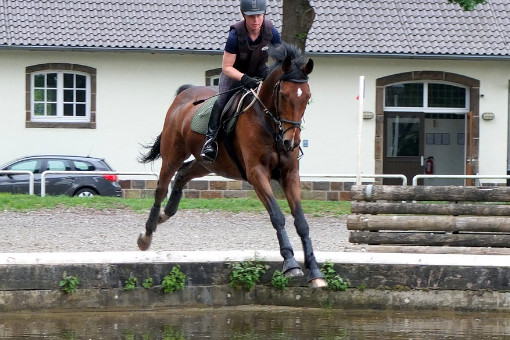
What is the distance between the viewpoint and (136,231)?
14.6 meters

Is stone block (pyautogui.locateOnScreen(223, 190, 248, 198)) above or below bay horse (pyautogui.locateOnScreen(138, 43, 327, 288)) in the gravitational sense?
below

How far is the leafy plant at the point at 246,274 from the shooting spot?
363 inches

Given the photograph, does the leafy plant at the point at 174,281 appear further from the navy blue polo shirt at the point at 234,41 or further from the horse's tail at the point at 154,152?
the horse's tail at the point at 154,152

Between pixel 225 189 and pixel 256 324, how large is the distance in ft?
60.3

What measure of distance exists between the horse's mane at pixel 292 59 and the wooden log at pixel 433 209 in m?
2.51

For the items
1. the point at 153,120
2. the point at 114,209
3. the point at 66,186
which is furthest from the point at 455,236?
the point at 153,120

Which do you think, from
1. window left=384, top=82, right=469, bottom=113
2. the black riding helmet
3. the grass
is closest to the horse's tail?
the black riding helmet

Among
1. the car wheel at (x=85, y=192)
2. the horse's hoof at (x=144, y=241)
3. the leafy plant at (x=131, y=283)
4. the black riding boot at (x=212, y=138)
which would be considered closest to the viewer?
the leafy plant at (x=131, y=283)

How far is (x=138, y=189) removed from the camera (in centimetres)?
2641

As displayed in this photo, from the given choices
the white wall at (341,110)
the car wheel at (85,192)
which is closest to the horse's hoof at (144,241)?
the car wheel at (85,192)

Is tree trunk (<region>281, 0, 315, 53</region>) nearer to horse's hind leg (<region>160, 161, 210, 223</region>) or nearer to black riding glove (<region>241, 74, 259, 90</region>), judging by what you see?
horse's hind leg (<region>160, 161, 210, 223</region>)

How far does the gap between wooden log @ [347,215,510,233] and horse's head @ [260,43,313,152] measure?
7.56ft

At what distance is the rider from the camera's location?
9.58 meters

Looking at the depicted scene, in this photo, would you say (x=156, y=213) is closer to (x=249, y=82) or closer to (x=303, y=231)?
(x=249, y=82)
